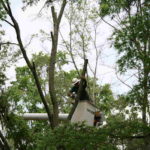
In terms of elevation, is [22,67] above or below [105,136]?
above

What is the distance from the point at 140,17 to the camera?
23.1 ft

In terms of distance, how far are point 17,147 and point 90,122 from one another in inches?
185

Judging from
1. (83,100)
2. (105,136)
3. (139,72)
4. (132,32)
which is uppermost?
(132,32)

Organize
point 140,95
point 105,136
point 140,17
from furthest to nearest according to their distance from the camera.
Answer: point 140,95
point 140,17
point 105,136

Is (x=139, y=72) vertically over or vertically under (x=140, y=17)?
under

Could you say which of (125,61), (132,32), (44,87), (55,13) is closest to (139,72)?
(125,61)

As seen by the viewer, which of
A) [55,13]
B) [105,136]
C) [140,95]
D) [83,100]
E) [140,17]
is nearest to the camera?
[105,136]

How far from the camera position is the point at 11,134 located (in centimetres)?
1176

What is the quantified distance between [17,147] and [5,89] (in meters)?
2.05

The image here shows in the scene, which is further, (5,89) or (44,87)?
(44,87)

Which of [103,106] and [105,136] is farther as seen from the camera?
[103,106]

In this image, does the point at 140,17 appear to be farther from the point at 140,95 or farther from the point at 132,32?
the point at 140,95

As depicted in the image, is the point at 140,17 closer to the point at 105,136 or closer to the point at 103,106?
the point at 105,136

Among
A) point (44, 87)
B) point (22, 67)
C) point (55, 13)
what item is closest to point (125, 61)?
point (55, 13)
